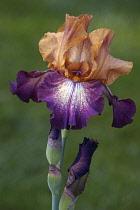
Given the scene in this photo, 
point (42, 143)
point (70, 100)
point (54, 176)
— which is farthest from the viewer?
point (42, 143)

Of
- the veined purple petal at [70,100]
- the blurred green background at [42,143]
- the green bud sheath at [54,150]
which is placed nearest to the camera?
the veined purple petal at [70,100]

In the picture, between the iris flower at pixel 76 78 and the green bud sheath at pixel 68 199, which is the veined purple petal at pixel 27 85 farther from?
the green bud sheath at pixel 68 199

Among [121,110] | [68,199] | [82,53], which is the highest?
[82,53]

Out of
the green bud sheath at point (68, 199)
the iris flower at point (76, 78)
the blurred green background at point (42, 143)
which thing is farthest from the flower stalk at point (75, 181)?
the blurred green background at point (42, 143)

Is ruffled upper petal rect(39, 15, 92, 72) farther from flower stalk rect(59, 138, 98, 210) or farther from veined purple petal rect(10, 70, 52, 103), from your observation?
flower stalk rect(59, 138, 98, 210)

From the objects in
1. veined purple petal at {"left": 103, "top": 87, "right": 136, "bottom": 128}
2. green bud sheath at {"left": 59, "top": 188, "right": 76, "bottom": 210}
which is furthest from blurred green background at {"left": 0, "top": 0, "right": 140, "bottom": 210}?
veined purple petal at {"left": 103, "top": 87, "right": 136, "bottom": 128}

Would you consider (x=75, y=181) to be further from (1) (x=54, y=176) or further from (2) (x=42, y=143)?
(2) (x=42, y=143)

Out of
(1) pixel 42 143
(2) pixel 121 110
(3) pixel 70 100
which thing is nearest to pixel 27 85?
(3) pixel 70 100
